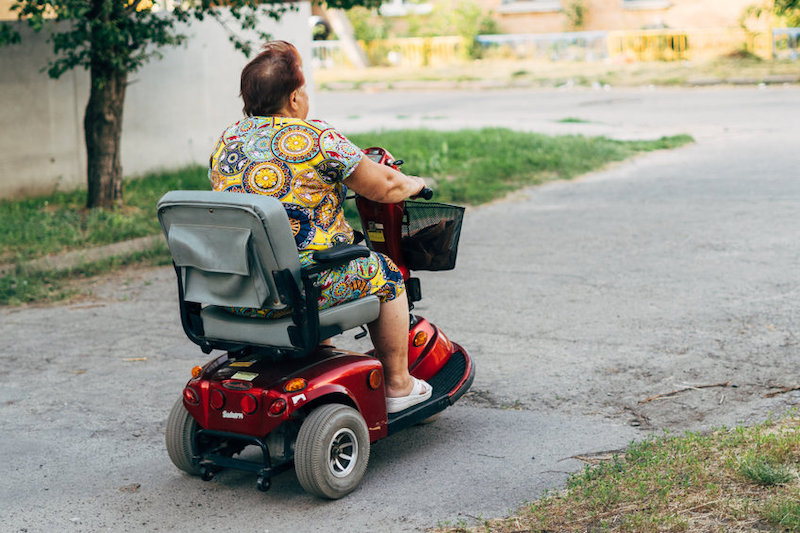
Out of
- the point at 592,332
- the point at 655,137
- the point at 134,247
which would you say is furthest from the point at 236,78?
the point at 592,332

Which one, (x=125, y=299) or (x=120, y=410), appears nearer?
(x=120, y=410)

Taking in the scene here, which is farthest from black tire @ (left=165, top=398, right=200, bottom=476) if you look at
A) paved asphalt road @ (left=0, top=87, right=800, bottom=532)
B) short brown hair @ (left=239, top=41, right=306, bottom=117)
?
short brown hair @ (left=239, top=41, right=306, bottom=117)

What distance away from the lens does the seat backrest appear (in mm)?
3719

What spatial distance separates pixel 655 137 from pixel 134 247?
8792 millimetres

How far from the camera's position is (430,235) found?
4359mm

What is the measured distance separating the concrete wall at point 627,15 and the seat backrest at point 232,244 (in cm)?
2923

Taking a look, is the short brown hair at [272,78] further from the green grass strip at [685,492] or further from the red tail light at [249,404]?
the green grass strip at [685,492]

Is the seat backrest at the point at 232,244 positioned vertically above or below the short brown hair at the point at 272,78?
below

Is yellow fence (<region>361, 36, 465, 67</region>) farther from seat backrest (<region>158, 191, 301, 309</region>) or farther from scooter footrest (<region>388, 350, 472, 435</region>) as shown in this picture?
seat backrest (<region>158, 191, 301, 309</region>)

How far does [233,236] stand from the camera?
12.4 feet

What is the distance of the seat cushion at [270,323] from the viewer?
393 centimetres

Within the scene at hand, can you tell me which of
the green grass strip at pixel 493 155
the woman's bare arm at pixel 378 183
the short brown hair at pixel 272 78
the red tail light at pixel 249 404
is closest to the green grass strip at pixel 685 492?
the red tail light at pixel 249 404

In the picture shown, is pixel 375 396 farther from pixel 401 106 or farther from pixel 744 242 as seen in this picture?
pixel 401 106

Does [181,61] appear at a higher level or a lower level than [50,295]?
higher
